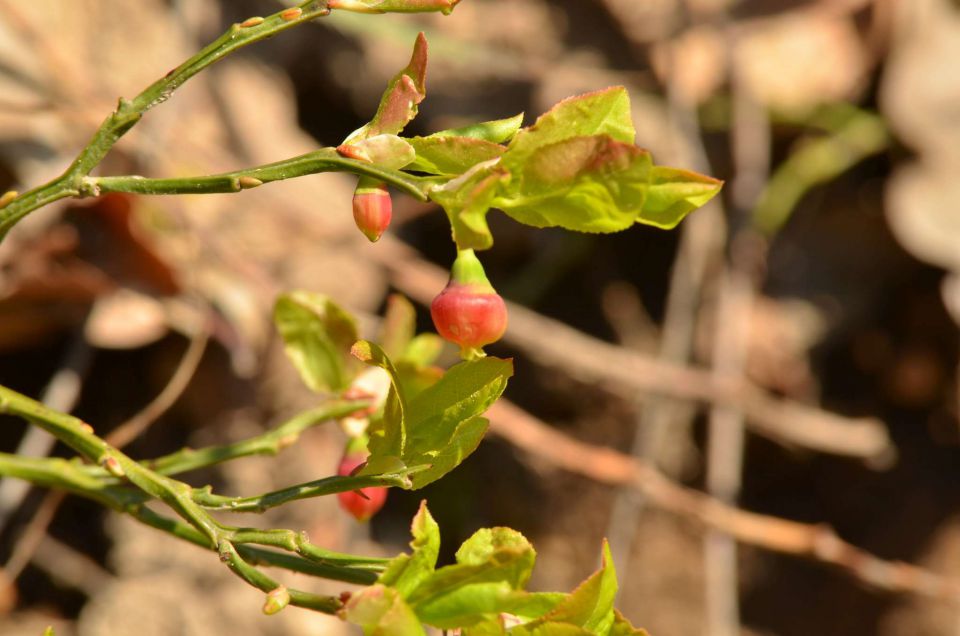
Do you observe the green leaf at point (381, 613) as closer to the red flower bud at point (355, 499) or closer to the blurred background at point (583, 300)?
the red flower bud at point (355, 499)

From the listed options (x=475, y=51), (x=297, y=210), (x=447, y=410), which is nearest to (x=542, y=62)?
(x=475, y=51)

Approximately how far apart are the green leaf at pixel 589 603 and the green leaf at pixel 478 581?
0.08 ft

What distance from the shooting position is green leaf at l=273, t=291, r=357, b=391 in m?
1.08

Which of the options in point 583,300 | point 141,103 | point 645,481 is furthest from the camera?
point 583,300

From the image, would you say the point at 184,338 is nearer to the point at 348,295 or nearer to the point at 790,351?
the point at 348,295

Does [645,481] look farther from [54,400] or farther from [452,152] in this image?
[452,152]

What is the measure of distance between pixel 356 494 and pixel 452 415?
282mm

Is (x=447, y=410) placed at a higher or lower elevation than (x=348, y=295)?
higher

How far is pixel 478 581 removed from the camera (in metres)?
0.69

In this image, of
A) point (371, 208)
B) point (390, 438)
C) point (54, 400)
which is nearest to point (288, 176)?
point (371, 208)

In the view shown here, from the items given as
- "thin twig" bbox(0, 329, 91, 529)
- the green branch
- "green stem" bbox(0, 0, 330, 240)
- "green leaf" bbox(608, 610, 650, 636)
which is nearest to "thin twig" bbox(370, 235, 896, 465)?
"thin twig" bbox(0, 329, 91, 529)

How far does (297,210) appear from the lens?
83.4 inches

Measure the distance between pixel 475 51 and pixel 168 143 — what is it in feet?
2.31

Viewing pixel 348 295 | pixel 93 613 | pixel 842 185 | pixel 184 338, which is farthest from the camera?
pixel 842 185
